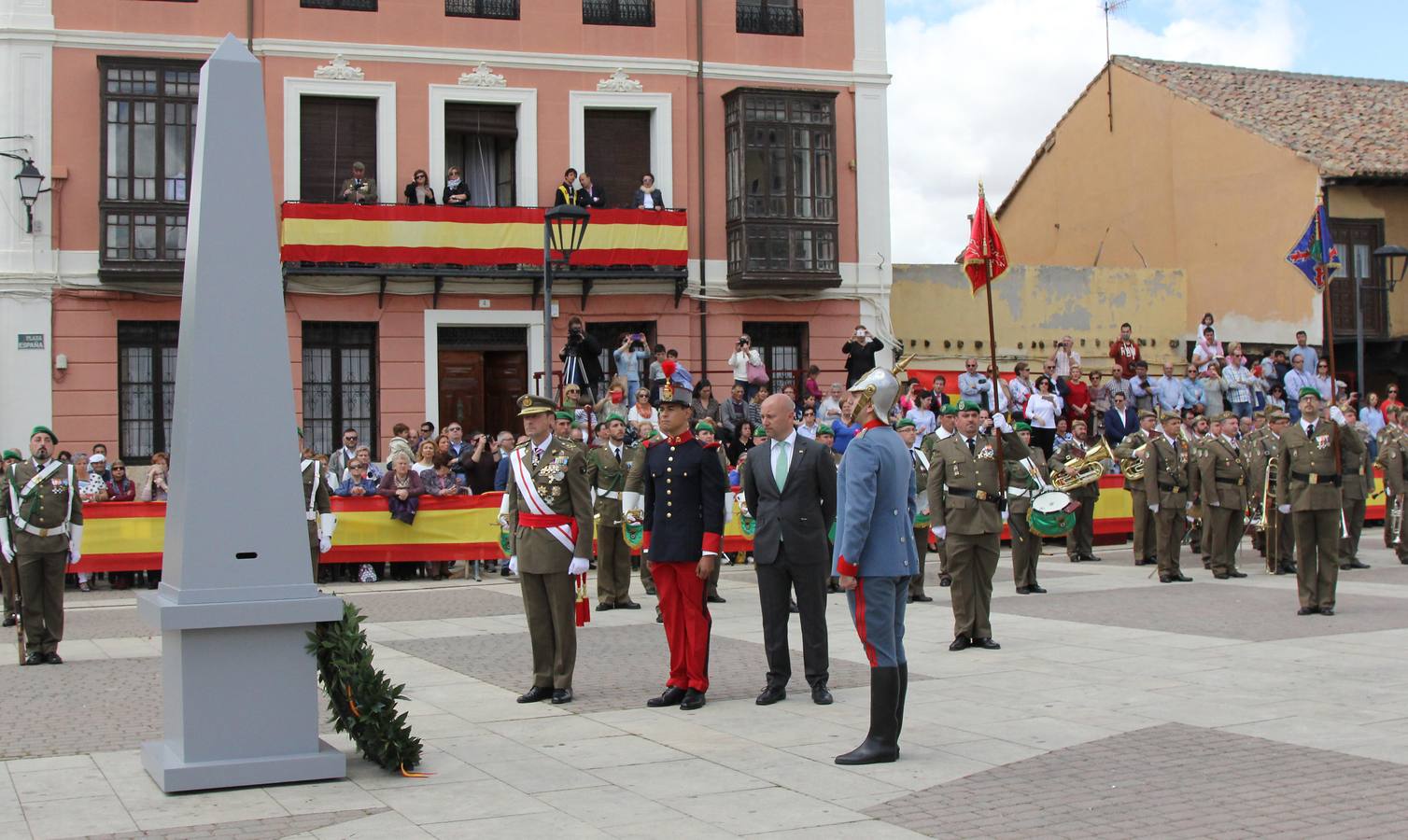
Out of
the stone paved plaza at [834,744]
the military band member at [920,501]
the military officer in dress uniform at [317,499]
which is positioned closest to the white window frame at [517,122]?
the military band member at [920,501]

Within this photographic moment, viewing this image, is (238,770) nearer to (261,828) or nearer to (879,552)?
(261,828)

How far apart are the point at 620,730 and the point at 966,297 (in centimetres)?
2156

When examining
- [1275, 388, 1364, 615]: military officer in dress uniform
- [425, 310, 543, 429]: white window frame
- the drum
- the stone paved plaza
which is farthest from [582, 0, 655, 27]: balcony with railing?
the stone paved plaza

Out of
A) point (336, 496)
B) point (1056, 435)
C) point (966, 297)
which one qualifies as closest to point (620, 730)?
point (336, 496)

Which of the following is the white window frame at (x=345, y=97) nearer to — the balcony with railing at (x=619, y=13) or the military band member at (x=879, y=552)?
the balcony with railing at (x=619, y=13)

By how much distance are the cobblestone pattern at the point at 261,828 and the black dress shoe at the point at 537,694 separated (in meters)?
2.93

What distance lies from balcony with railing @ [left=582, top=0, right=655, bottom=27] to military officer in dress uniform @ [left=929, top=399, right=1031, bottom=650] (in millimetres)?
14776

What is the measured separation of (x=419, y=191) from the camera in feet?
82.5

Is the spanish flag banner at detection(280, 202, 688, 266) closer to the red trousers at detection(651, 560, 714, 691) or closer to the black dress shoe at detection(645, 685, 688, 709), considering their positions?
the red trousers at detection(651, 560, 714, 691)

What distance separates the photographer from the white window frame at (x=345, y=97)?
81.4 ft

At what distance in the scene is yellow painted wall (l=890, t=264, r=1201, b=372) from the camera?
29031 millimetres

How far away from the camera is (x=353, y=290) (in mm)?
25016

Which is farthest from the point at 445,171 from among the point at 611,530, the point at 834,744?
the point at 834,744

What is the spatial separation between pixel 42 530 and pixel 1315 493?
11788 mm
